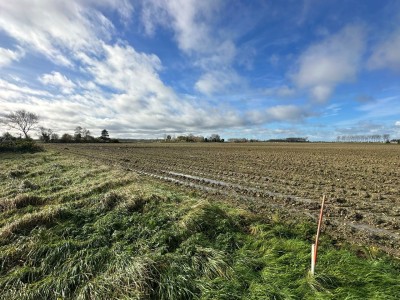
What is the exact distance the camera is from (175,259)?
4.62 metres

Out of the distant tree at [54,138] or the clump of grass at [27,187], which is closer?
the clump of grass at [27,187]

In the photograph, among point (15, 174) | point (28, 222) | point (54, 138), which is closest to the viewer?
point (28, 222)

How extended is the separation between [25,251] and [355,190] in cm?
1389

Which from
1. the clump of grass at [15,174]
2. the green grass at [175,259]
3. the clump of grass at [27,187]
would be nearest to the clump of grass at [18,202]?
the green grass at [175,259]

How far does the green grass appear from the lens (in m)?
3.85

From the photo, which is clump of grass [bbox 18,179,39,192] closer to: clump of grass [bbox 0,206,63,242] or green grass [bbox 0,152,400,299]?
green grass [bbox 0,152,400,299]

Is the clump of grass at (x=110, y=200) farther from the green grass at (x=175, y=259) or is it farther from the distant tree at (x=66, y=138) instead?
the distant tree at (x=66, y=138)

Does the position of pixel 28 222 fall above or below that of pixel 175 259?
above

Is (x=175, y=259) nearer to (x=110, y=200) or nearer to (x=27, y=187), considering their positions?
(x=110, y=200)

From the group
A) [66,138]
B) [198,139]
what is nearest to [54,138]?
[66,138]

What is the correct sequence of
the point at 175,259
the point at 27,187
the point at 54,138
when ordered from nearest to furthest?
the point at 175,259 → the point at 27,187 → the point at 54,138

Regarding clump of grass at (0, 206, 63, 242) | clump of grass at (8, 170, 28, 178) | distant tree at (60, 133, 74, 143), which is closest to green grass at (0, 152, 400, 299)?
clump of grass at (0, 206, 63, 242)

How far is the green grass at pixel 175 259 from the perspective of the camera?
385 cm

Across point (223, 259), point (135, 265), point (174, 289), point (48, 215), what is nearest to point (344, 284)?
point (223, 259)
